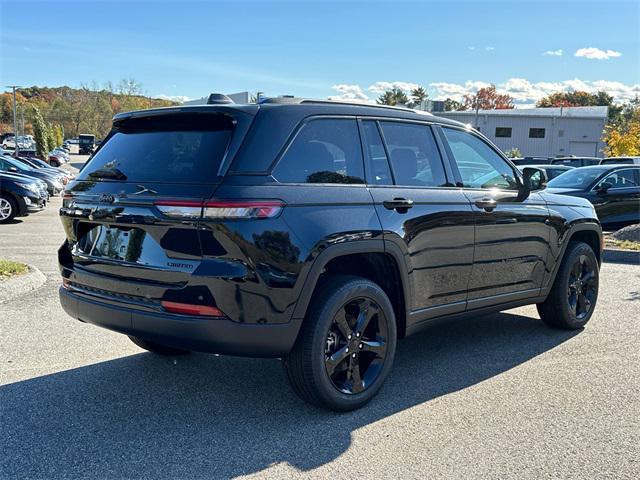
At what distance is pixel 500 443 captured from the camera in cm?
346

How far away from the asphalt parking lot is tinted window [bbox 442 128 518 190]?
1427mm

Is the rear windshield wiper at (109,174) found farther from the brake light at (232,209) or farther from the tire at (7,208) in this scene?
the tire at (7,208)

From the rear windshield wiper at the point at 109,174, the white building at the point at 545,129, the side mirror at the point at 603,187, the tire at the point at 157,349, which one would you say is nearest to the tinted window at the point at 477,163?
the rear windshield wiper at the point at 109,174

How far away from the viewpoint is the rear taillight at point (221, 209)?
3.24 m

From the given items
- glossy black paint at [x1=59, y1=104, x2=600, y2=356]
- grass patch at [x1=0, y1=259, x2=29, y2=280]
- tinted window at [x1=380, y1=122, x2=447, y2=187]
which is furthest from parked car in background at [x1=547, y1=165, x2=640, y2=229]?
grass patch at [x1=0, y1=259, x2=29, y2=280]

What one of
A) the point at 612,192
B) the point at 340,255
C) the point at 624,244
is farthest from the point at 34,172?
the point at 340,255

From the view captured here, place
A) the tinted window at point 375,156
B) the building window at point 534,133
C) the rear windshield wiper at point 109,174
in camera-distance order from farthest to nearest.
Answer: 1. the building window at point 534,133
2. the tinted window at point 375,156
3. the rear windshield wiper at point 109,174

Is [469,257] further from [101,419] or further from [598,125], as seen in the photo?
[598,125]

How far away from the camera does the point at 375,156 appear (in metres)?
4.12

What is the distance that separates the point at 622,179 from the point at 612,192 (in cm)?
48

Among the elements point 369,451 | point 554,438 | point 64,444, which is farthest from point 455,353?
point 64,444

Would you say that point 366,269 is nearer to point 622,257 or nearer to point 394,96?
point 622,257

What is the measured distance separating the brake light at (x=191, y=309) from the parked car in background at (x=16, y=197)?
12778mm

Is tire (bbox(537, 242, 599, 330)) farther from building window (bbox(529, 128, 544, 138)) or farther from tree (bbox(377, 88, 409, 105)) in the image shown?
tree (bbox(377, 88, 409, 105))
